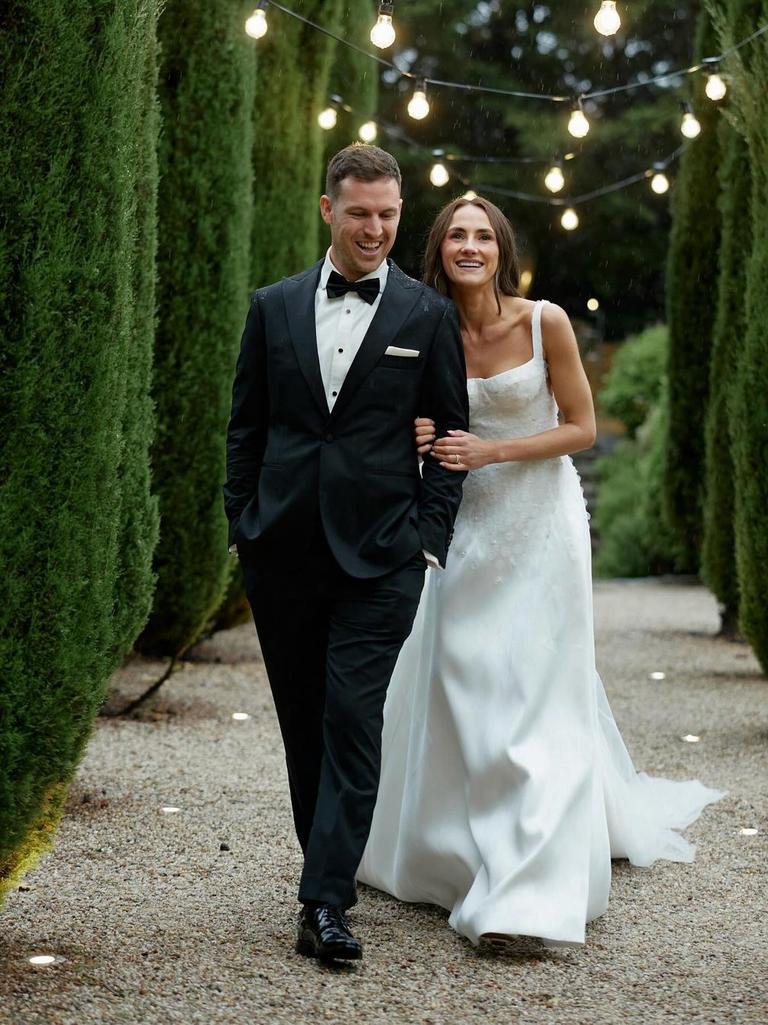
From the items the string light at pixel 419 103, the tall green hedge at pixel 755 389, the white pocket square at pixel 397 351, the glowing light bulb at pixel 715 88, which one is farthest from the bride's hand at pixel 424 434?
the glowing light bulb at pixel 715 88

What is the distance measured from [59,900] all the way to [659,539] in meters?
11.6

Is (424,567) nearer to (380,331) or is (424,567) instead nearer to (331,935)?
(380,331)

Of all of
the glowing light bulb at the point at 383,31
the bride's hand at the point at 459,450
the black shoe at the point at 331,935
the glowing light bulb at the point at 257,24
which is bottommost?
the black shoe at the point at 331,935

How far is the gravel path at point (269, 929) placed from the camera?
10.2ft

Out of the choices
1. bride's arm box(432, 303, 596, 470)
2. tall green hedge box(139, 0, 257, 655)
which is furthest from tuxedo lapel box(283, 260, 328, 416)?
tall green hedge box(139, 0, 257, 655)

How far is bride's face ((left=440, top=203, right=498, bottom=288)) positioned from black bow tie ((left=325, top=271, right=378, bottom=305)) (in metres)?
0.41

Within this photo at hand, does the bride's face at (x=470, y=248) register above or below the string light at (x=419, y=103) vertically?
below

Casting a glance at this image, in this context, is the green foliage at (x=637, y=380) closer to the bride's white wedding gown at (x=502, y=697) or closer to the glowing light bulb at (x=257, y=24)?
the glowing light bulb at (x=257, y=24)

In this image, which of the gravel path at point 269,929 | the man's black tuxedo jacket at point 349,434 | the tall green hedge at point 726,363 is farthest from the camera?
the tall green hedge at point 726,363

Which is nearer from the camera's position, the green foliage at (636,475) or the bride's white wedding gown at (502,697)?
the bride's white wedding gown at (502,697)

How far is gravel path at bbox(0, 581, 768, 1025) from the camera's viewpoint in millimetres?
3121

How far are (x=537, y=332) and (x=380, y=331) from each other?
24.8 inches

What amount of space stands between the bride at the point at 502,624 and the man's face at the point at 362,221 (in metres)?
0.41

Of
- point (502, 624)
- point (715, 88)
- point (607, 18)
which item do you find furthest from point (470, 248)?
point (715, 88)
